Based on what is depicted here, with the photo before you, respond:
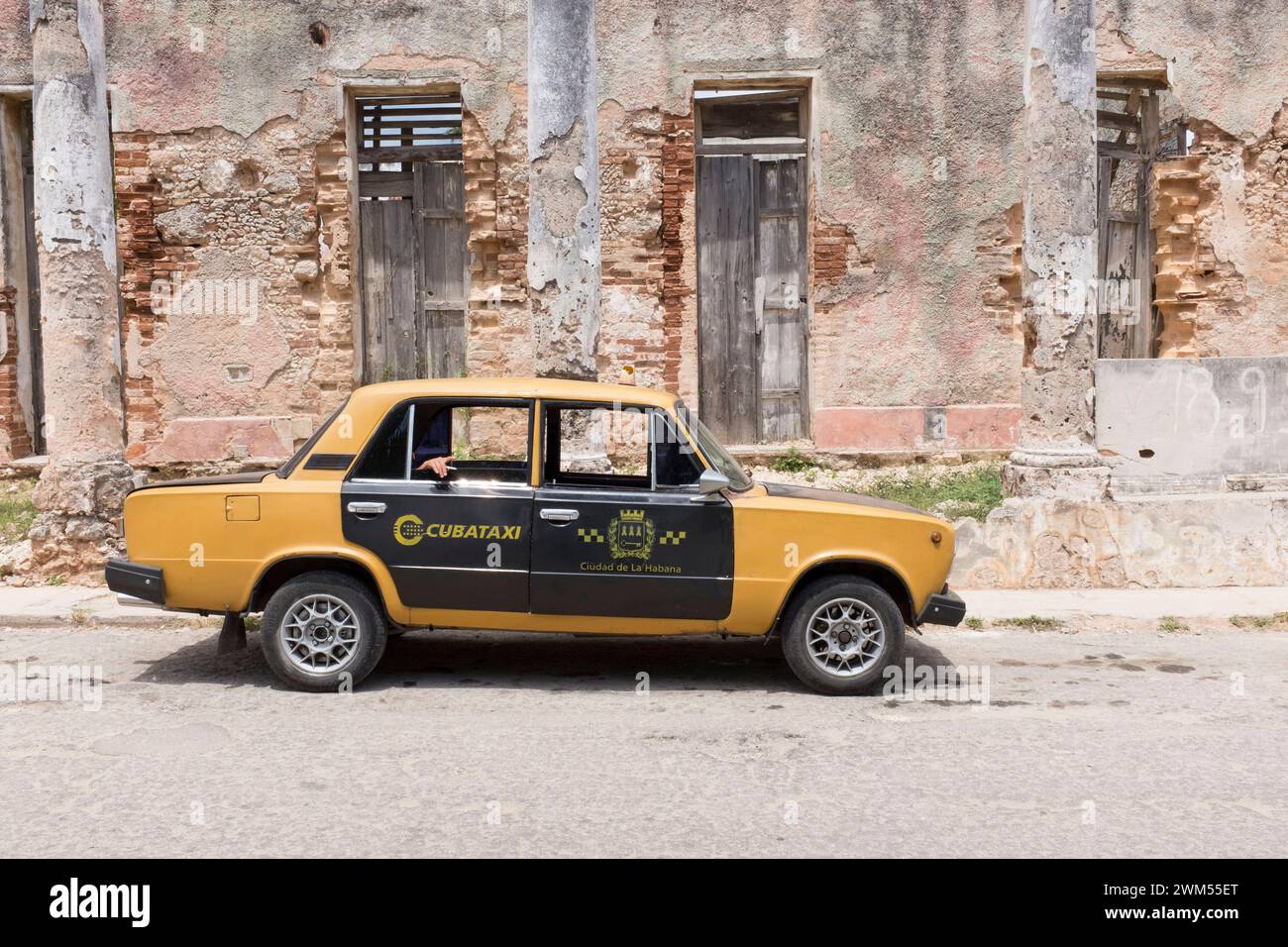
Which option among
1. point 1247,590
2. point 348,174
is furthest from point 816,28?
point 1247,590

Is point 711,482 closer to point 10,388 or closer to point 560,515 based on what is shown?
point 560,515

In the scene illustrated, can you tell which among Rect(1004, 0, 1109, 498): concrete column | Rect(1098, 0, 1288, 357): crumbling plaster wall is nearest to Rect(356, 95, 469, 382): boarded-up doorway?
Rect(1004, 0, 1109, 498): concrete column

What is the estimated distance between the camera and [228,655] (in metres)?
6.50

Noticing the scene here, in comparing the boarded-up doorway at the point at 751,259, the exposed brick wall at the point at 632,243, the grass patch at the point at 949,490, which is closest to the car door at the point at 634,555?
the grass patch at the point at 949,490

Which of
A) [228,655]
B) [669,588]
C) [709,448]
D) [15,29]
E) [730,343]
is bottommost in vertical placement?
[228,655]

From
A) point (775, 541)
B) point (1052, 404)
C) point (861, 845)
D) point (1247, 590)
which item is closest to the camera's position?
point (861, 845)

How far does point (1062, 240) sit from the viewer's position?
8.97 m

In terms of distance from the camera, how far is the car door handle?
18.6 feet

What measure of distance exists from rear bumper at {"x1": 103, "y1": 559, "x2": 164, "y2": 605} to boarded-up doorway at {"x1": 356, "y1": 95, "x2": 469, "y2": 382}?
6857 mm

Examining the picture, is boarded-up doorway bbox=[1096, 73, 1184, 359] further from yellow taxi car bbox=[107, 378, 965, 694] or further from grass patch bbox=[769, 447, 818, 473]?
yellow taxi car bbox=[107, 378, 965, 694]

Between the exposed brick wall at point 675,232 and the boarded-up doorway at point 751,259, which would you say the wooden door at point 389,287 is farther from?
the boarded-up doorway at point 751,259

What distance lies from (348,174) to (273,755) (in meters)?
8.87

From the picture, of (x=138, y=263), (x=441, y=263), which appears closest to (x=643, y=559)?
(x=441, y=263)

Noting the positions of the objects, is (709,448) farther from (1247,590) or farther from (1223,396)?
(1223,396)
